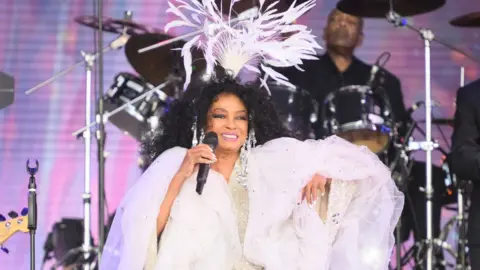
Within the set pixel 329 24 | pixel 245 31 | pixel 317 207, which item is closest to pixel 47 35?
pixel 329 24

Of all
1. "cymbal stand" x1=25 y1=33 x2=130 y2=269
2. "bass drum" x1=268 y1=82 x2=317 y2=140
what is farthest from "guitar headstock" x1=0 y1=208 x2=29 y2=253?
"bass drum" x1=268 y1=82 x2=317 y2=140

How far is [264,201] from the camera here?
4988mm

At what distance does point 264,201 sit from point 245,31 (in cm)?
91

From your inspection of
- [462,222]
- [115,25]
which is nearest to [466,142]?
[462,222]

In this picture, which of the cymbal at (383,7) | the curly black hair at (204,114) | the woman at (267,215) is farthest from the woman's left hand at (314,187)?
the cymbal at (383,7)

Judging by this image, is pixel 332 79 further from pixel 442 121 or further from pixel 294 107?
pixel 442 121

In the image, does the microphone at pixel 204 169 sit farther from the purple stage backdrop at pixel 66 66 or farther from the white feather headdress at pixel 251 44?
the purple stage backdrop at pixel 66 66

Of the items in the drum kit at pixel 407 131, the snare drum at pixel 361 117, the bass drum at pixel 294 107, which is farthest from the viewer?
the bass drum at pixel 294 107

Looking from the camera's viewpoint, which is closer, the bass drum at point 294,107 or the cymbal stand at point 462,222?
the cymbal stand at point 462,222

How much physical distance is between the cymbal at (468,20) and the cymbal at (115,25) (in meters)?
2.35

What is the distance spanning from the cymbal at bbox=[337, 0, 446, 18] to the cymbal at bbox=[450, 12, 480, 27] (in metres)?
0.17

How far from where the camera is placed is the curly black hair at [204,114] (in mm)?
5301

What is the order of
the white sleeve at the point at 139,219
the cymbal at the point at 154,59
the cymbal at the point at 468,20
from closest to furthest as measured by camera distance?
1. the white sleeve at the point at 139,219
2. the cymbal at the point at 468,20
3. the cymbal at the point at 154,59

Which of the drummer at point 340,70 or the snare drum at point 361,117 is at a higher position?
the drummer at point 340,70
